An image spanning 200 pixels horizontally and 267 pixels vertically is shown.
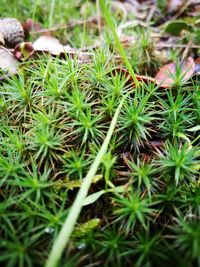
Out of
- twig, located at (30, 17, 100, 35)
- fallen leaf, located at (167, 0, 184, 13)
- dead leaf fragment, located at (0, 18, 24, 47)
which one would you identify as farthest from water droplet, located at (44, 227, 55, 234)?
fallen leaf, located at (167, 0, 184, 13)

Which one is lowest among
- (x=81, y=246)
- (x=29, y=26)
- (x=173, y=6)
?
(x=81, y=246)

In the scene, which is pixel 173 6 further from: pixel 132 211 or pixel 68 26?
pixel 132 211

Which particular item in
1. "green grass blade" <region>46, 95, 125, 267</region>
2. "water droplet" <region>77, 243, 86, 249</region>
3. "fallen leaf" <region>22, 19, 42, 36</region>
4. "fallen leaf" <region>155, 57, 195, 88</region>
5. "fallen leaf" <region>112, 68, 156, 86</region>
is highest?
"fallen leaf" <region>22, 19, 42, 36</region>

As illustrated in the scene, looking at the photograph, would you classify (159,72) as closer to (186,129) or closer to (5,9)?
(186,129)

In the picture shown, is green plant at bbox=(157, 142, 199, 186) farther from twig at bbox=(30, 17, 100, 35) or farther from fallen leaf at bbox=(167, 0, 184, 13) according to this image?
fallen leaf at bbox=(167, 0, 184, 13)

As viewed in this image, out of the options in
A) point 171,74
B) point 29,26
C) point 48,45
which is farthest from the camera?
point 29,26

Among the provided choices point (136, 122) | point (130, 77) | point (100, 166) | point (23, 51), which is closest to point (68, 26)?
point (23, 51)
